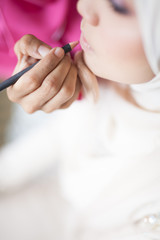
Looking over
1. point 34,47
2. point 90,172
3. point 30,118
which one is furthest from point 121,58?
point 30,118

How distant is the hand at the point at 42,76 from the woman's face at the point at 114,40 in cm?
4

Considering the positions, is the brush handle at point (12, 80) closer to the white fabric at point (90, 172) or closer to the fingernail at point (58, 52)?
the fingernail at point (58, 52)

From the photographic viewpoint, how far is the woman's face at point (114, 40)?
0.28m

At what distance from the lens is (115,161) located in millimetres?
581

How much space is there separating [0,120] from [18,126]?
83 millimetres

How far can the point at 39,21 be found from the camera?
0.43 meters

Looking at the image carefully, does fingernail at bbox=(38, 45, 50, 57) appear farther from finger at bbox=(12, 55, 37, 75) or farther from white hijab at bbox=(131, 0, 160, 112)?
white hijab at bbox=(131, 0, 160, 112)

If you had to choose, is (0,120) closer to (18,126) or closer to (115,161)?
(18,126)

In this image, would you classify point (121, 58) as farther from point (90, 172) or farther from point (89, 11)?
point (90, 172)

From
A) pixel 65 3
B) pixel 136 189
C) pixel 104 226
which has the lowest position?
pixel 104 226

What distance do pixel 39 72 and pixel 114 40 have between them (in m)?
0.11

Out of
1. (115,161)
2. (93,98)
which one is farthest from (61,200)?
(93,98)

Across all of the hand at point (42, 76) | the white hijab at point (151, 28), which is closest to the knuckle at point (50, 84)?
the hand at point (42, 76)

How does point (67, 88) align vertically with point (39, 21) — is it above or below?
below
